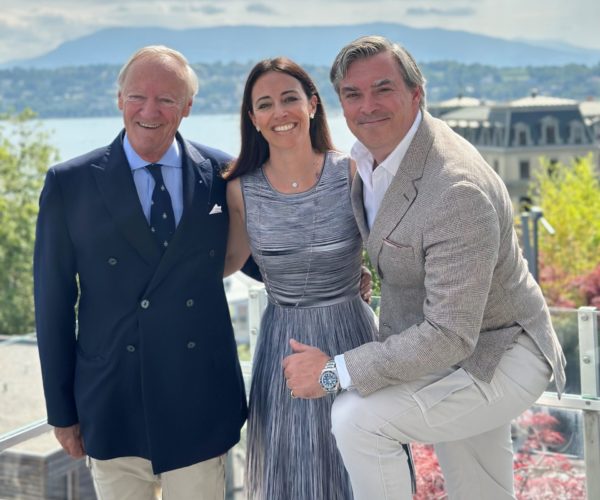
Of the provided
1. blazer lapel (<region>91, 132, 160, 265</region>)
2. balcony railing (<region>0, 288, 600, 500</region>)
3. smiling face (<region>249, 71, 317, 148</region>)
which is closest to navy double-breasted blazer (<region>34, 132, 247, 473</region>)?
blazer lapel (<region>91, 132, 160, 265</region>)

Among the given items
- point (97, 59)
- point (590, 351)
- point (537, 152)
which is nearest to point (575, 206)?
point (590, 351)

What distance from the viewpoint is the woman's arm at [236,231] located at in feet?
9.20

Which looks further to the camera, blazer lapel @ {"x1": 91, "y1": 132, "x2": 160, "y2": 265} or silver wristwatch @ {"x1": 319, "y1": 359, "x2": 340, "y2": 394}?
blazer lapel @ {"x1": 91, "y1": 132, "x2": 160, "y2": 265}

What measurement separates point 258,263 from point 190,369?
41cm

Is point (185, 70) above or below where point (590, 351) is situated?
above

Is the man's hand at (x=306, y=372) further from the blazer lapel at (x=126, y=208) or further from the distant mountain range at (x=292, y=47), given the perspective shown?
the distant mountain range at (x=292, y=47)

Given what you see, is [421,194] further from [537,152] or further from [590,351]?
[537,152]

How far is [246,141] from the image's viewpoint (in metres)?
2.86

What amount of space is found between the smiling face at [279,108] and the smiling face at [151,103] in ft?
0.81

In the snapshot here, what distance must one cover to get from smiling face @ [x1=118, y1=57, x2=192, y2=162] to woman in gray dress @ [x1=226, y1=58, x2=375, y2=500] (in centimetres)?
26

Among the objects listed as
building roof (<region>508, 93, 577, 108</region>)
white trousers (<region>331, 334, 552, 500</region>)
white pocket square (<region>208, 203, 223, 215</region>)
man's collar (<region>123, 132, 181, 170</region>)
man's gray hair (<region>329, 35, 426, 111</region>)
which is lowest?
building roof (<region>508, 93, 577, 108</region>)

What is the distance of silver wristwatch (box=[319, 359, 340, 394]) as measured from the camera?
2275 mm

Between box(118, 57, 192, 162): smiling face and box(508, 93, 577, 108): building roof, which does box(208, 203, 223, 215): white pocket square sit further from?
box(508, 93, 577, 108): building roof

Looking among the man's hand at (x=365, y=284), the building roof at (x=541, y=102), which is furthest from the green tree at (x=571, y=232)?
the building roof at (x=541, y=102)
